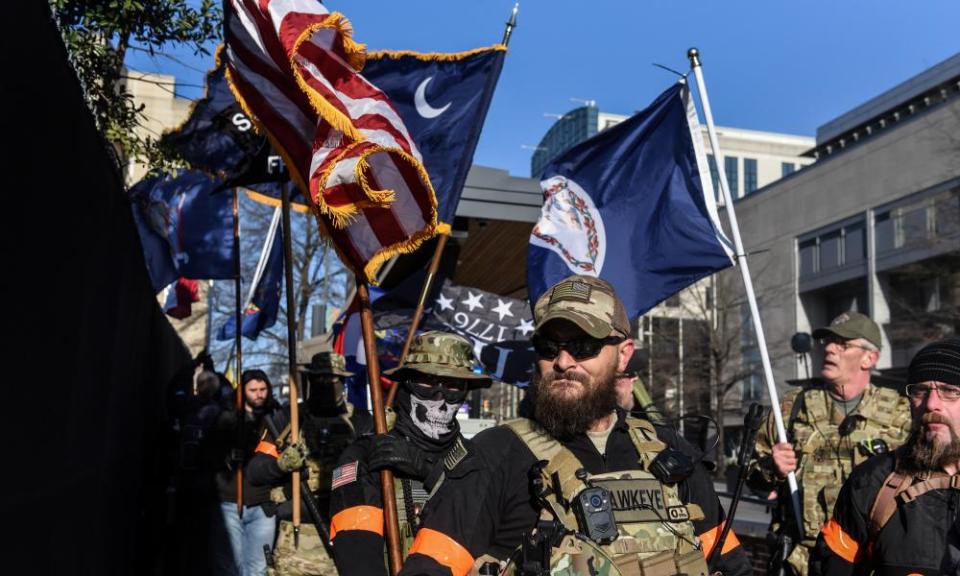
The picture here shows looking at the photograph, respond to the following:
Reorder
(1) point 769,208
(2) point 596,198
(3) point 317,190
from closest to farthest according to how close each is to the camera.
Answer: (3) point 317,190 → (2) point 596,198 → (1) point 769,208

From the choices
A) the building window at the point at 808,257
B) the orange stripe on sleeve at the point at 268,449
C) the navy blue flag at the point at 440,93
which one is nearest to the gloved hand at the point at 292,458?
the orange stripe on sleeve at the point at 268,449

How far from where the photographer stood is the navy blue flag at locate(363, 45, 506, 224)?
→ 7016 mm

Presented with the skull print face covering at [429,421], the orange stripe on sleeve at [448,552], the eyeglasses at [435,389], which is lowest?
the orange stripe on sleeve at [448,552]

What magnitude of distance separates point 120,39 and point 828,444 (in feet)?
19.6

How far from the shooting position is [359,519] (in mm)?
4555

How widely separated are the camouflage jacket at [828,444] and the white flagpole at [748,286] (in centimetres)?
9

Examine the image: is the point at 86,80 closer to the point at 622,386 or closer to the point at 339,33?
the point at 339,33

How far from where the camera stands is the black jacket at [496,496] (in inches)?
121

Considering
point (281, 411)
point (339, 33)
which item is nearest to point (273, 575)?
point (281, 411)

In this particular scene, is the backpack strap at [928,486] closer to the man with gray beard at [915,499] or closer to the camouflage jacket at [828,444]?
the man with gray beard at [915,499]

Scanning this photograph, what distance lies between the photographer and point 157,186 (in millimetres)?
11094

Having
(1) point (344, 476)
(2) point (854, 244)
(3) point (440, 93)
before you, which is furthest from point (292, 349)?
(2) point (854, 244)

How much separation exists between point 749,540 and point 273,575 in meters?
5.27

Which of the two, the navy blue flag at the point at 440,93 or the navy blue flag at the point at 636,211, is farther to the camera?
the navy blue flag at the point at 636,211
